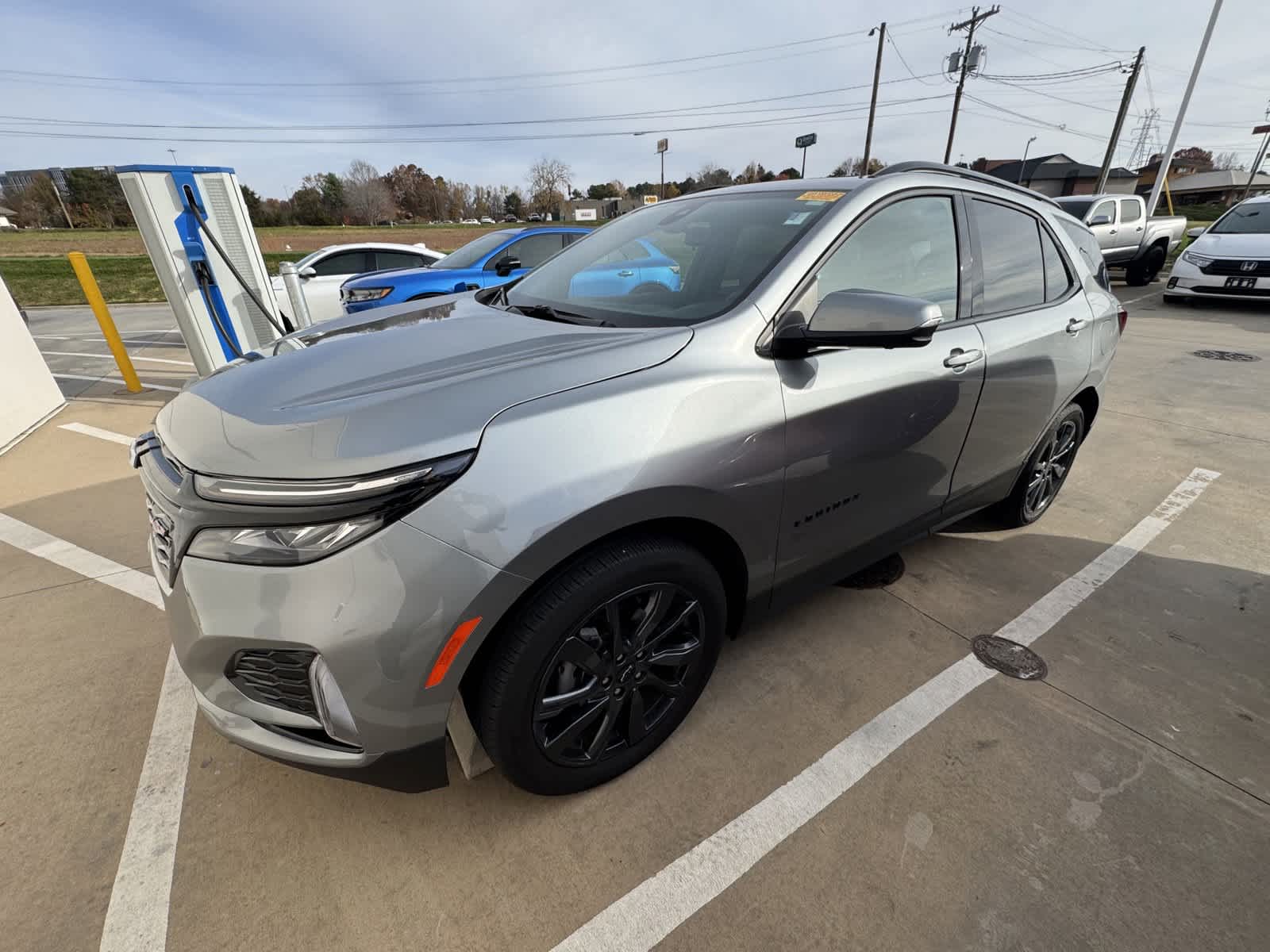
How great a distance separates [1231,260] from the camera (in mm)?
9469

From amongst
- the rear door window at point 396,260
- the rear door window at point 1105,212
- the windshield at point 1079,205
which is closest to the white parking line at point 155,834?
the rear door window at point 396,260

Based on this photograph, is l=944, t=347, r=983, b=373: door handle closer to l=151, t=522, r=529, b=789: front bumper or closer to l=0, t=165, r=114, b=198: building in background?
l=151, t=522, r=529, b=789: front bumper

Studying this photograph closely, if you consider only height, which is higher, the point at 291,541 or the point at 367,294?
the point at 291,541

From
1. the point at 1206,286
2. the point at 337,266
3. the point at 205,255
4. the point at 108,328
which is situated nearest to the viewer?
the point at 205,255

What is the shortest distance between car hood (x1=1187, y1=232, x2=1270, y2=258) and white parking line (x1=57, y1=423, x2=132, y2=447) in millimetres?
14448

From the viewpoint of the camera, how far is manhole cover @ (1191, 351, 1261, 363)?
7.09 meters

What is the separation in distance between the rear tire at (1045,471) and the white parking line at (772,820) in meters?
0.70

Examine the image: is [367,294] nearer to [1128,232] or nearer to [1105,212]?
[1105,212]

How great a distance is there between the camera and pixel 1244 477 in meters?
3.96

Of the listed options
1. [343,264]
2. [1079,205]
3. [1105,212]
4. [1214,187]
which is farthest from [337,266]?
[1214,187]

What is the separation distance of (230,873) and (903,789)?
1.88m

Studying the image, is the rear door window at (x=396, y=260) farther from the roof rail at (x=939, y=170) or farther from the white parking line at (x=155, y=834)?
the roof rail at (x=939, y=170)

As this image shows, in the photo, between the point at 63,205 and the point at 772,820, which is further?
the point at 63,205

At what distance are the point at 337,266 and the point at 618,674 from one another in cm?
899
